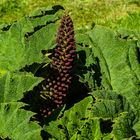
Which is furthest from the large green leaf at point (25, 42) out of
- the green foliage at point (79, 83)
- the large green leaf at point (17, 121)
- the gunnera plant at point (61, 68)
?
the large green leaf at point (17, 121)

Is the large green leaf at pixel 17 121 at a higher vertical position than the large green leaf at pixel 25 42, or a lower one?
lower

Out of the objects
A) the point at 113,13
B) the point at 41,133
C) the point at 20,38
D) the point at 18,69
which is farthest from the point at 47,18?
the point at 113,13

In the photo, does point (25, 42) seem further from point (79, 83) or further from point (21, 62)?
point (79, 83)

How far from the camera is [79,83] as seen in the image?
10.4ft

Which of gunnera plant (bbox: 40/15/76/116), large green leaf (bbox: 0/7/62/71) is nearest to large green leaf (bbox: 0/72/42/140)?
gunnera plant (bbox: 40/15/76/116)

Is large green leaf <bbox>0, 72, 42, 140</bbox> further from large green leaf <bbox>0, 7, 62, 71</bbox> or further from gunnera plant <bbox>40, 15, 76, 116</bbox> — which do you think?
large green leaf <bbox>0, 7, 62, 71</bbox>

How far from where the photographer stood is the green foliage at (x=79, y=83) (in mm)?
2555

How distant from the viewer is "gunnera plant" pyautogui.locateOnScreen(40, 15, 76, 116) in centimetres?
274

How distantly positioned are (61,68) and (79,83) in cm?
40

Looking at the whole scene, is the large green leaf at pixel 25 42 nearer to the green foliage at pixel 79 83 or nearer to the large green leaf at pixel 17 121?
the green foliage at pixel 79 83

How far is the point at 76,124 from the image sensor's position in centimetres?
261

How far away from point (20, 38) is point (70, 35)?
62 cm

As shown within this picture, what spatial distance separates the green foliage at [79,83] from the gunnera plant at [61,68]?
0.20ft

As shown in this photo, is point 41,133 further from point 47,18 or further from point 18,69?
point 47,18
